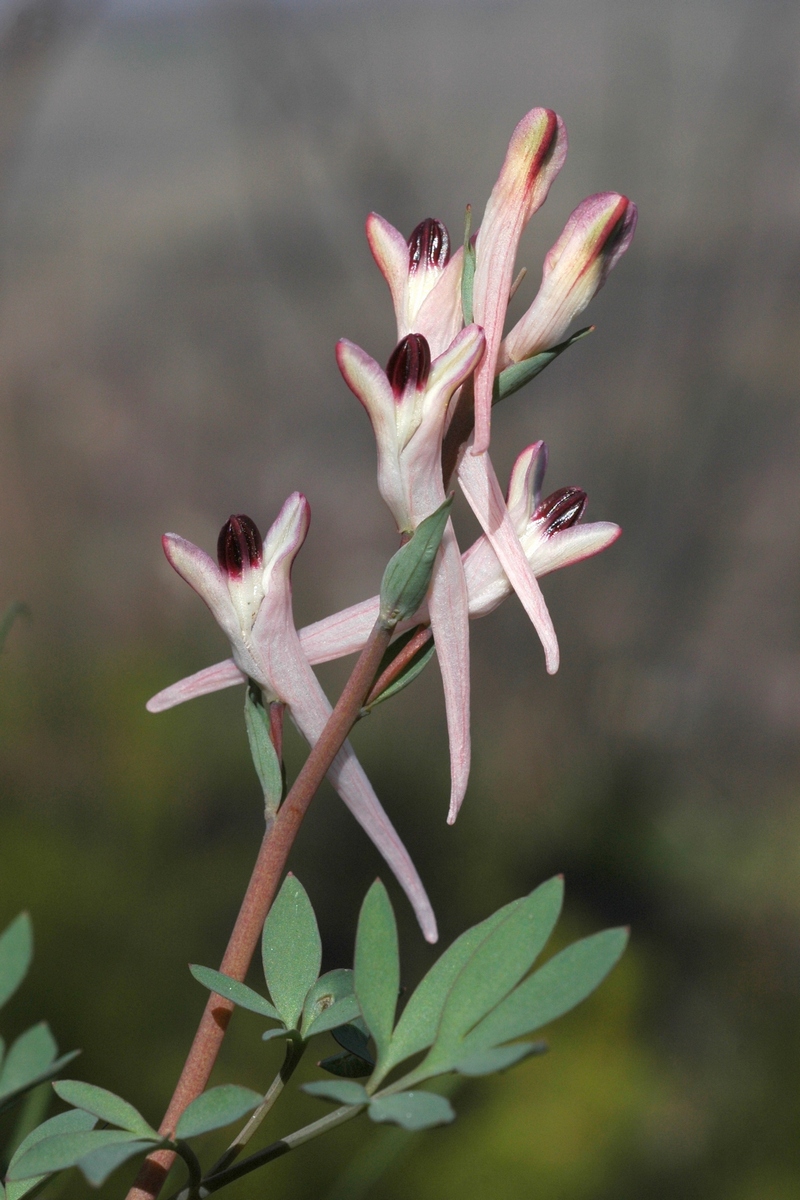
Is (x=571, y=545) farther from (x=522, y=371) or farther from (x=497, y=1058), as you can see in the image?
(x=497, y=1058)

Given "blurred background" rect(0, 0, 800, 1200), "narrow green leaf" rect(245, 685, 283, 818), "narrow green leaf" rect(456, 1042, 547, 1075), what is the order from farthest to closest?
"blurred background" rect(0, 0, 800, 1200), "narrow green leaf" rect(245, 685, 283, 818), "narrow green leaf" rect(456, 1042, 547, 1075)

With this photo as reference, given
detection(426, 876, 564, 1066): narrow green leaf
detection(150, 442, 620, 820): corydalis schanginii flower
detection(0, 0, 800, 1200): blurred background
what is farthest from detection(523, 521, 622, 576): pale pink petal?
detection(0, 0, 800, 1200): blurred background

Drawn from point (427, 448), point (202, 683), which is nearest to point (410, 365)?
point (427, 448)

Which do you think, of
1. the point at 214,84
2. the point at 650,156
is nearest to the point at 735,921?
the point at 650,156

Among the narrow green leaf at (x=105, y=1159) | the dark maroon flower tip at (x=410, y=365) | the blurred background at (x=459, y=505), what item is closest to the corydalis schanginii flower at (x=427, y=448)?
the dark maroon flower tip at (x=410, y=365)

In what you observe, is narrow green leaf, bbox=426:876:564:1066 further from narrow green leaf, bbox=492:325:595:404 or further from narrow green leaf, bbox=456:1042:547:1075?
narrow green leaf, bbox=492:325:595:404

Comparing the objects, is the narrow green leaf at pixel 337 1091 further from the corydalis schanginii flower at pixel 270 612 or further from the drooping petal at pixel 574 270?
the drooping petal at pixel 574 270
